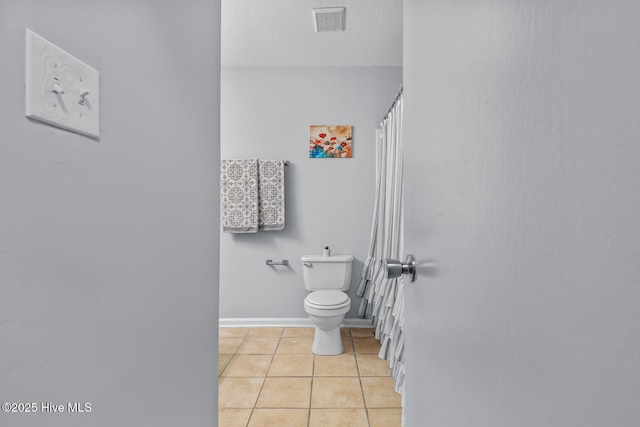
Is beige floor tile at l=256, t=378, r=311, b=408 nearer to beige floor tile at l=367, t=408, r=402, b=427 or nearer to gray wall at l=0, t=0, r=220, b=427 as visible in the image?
beige floor tile at l=367, t=408, r=402, b=427

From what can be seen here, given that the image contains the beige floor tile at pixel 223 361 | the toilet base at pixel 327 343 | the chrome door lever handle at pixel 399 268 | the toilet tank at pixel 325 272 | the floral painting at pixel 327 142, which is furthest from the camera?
the floral painting at pixel 327 142

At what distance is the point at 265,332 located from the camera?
296 centimetres

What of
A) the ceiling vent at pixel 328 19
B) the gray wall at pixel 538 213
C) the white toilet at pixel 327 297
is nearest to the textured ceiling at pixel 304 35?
the ceiling vent at pixel 328 19

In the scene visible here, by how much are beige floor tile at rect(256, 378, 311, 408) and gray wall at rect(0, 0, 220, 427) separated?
3.06 ft

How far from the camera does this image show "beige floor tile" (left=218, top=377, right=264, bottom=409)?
6.15 ft

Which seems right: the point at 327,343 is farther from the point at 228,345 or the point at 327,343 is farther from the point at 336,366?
the point at 228,345

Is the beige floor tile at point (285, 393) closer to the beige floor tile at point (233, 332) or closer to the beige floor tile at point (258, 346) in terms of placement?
the beige floor tile at point (258, 346)

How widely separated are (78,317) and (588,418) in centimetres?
65

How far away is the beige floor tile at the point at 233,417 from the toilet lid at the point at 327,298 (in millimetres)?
833

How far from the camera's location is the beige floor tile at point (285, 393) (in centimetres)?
186

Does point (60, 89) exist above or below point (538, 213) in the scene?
above

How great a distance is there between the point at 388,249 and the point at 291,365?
3.46ft

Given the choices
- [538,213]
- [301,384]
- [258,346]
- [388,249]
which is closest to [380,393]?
[301,384]

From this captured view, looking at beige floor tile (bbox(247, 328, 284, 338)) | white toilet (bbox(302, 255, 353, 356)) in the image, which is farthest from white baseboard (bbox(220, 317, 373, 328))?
white toilet (bbox(302, 255, 353, 356))
